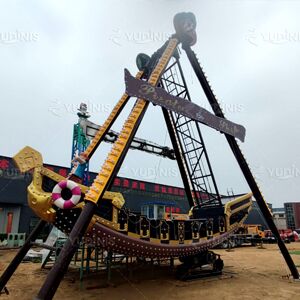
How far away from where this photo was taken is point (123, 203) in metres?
7.70

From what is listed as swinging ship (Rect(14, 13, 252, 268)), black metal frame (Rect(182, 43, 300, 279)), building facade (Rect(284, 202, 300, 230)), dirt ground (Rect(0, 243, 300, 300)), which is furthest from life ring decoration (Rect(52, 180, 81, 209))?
building facade (Rect(284, 202, 300, 230))

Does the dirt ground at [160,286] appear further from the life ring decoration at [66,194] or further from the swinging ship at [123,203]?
the life ring decoration at [66,194]

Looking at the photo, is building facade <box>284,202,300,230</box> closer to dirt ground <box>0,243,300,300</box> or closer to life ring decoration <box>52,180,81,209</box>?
dirt ground <box>0,243,300,300</box>

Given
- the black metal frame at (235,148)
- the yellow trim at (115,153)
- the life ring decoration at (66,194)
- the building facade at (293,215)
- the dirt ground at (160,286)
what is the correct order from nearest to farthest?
1. the life ring decoration at (66,194)
2. the yellow trim at (115,153)
3. the dirt ground at (160,286)
4. the black metal frame at (235,148)
5. the building facade at (293,215)

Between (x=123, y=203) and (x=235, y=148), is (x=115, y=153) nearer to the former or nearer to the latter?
(x=123, y=203)

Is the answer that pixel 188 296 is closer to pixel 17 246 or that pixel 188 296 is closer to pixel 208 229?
pixel 208 229

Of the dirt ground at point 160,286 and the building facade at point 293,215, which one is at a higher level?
the building facade at point 293,215

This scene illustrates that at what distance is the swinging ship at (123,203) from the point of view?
6023mm

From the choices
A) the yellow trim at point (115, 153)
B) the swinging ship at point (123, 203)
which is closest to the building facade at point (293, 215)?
the swinging ship at point (123, 203)

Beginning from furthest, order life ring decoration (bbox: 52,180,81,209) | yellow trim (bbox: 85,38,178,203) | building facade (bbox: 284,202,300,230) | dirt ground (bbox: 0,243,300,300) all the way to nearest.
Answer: building facade (bbox: 284,202,300,230) → dirt ground (bbox: 0,243,300,300) → yellow trim (bbox: 85,38,178,203) → life ring decoration (bbox: 52,180,81,209)

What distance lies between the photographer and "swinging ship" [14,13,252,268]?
602 cm

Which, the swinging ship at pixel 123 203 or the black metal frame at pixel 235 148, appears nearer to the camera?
the swinging ship at pixel 123 203

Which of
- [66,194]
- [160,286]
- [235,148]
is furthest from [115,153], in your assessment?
[235,148]

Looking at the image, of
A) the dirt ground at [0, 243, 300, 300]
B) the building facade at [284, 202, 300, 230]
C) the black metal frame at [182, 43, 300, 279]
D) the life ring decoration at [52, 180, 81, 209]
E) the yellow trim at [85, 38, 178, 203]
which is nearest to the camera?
the life ring decoration at [52, 180, 81, 209]
